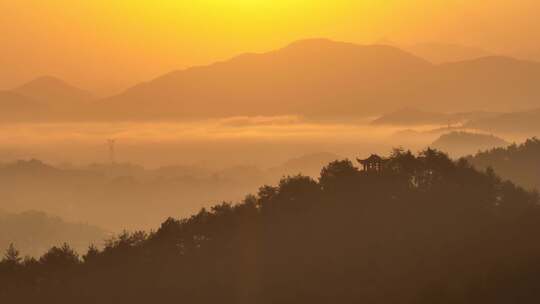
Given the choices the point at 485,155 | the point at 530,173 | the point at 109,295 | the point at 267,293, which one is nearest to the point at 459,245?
the point at 267,293

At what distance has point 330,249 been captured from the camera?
6353 cm

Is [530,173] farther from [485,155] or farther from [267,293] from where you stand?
[267,293]

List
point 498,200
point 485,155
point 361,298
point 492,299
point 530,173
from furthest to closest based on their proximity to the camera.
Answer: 1. point 485,155
2. point 530,173
3. point 498,200
4. point 361,298
5. point 492,299

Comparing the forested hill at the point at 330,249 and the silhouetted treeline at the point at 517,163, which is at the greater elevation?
the silhouetted treeline at the point at 517,163

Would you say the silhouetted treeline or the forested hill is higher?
the silhouetted treeline

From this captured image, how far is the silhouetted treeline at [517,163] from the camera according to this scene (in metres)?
109

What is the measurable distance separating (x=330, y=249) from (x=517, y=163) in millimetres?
62878

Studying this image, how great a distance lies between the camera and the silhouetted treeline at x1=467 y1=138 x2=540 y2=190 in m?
109

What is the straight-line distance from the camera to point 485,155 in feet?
403

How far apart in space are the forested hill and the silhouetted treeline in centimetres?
3273

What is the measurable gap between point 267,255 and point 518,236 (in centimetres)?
2210

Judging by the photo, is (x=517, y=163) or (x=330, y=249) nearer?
(x=330, y=249)

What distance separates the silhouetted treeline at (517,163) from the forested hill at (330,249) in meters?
32.7

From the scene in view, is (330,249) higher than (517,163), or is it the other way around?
(517,163)
